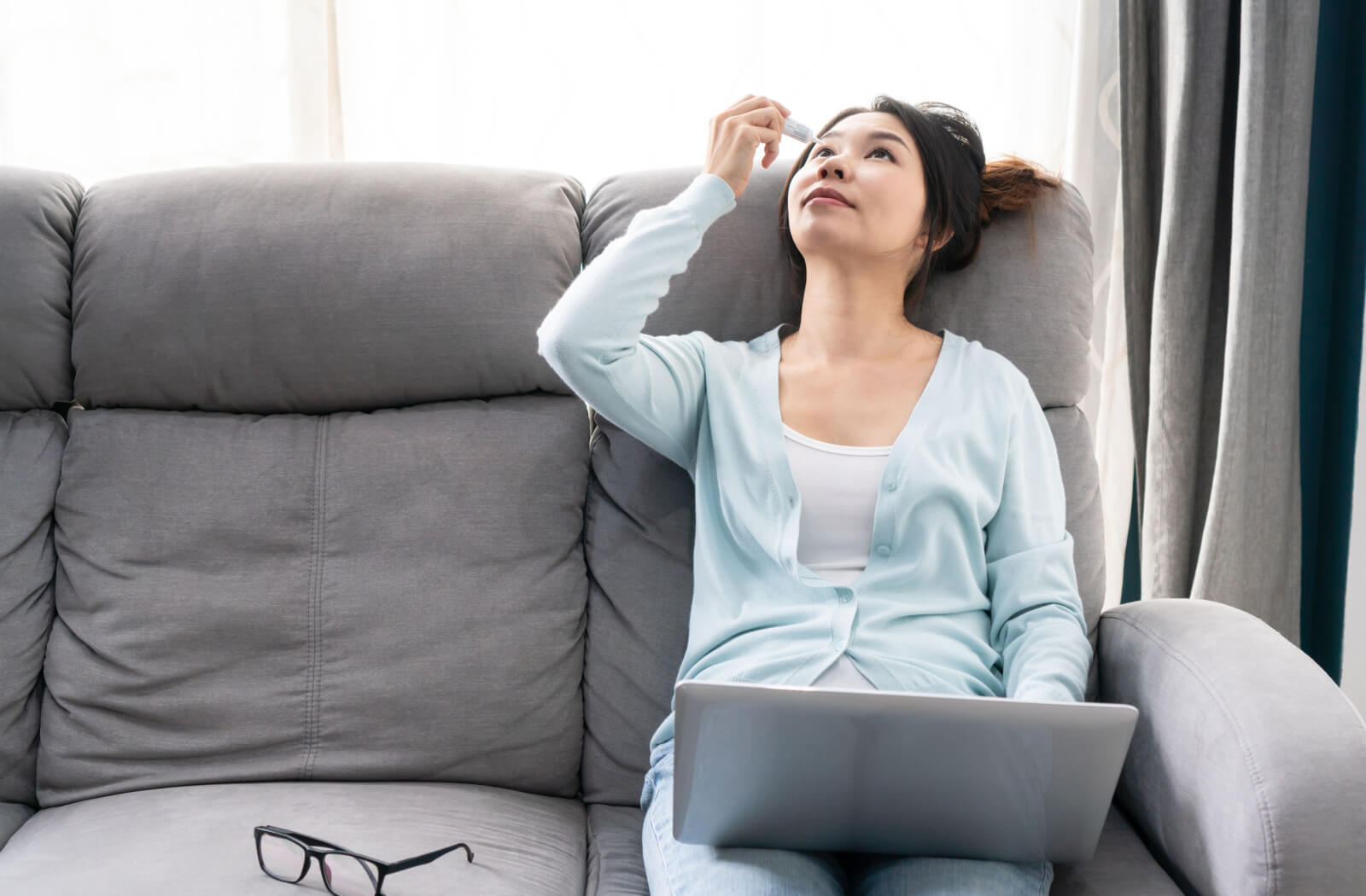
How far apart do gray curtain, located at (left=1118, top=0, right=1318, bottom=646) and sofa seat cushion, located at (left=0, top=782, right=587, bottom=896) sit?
1046mm

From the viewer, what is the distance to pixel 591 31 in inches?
71.5

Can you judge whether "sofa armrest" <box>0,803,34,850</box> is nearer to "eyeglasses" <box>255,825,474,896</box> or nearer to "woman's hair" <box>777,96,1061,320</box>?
"eyeglasses" <box>255,825,474,896</box>

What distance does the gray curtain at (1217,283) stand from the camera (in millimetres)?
1564

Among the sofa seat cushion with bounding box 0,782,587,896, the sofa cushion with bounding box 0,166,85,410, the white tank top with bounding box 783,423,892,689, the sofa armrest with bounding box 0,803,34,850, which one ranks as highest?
the sofa cushion with bounding box 0,166,85,410

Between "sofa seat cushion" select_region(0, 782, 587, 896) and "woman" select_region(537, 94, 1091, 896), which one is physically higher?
"woman" select_region(537, 94, 1091, 896)

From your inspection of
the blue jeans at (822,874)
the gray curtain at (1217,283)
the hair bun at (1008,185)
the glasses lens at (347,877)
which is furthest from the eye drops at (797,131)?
the glasses lens at (347,877)

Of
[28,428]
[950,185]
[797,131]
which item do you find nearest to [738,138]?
[797,131]

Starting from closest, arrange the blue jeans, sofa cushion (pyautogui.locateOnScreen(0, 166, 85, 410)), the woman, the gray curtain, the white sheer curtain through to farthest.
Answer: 1. the blue jeans
2. the woman
3. sofa cushion (pyautogui.locateOnScreen(0, 166, 85, 410))
4. the gray curtain
5. the white sheer curtain

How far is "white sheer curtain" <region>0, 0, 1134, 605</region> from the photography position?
1.79 meters

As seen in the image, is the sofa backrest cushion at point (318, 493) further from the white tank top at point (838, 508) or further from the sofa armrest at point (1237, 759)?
the sofa armrest at point (1237, 759)

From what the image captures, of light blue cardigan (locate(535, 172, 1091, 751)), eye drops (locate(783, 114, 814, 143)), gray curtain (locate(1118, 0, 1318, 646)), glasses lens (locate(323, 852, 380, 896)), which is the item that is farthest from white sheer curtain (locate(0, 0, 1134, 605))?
glasses lens (locate(323, 852, 380, 896))

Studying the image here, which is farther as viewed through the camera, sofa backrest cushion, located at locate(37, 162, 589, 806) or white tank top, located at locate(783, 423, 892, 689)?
sofa backrest cushion, located at locate(37, 162, 589, 806)

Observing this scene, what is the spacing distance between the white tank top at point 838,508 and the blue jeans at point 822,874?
31 cm

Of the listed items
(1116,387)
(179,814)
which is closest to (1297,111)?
(1116,387)
